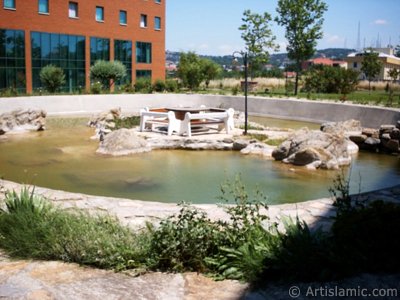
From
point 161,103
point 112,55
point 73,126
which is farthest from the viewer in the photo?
point 112,55

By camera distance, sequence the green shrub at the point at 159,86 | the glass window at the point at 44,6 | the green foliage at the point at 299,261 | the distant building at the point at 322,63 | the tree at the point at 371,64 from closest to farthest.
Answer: the green foliage at the point at 299,261 < the glass window at the point at 44,6 < the green shrub at the point at 159,86 < the distant building at the point at 322,63 < the tree at the point at 371,64

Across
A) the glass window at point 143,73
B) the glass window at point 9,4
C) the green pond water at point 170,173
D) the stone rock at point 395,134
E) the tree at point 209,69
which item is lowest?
the green pond water at point 170,173

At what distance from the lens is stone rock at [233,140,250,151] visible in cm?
1342

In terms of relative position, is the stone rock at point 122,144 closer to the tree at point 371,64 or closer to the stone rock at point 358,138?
the stone rock at point 358,138

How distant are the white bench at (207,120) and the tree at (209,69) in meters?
27.3

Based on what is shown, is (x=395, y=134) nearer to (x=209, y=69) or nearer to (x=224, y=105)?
(x=224, y=105)

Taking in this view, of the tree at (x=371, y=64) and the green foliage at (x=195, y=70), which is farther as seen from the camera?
the tree at (x=371, y=64)

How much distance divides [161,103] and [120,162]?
18.0 metres

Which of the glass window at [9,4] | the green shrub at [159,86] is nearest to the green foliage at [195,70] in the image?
the green shrub at [159,86]

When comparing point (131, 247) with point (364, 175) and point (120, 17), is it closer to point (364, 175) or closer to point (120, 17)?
point (364, 175)

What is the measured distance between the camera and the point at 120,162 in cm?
1168

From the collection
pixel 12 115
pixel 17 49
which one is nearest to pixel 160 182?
pixel 12 115

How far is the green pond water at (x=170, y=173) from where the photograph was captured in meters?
8.93

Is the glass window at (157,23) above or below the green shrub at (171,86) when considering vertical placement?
above
